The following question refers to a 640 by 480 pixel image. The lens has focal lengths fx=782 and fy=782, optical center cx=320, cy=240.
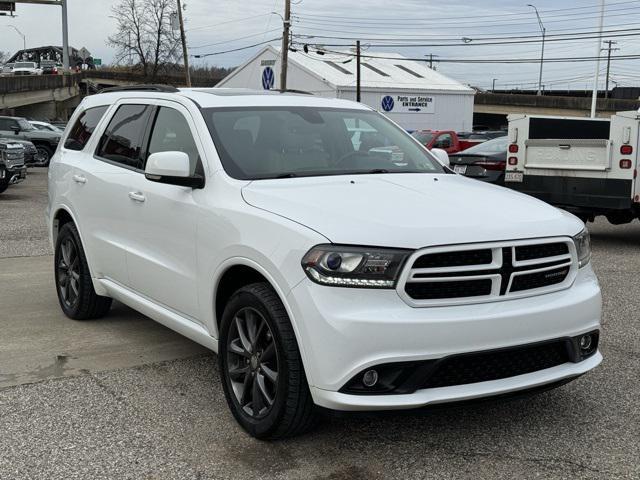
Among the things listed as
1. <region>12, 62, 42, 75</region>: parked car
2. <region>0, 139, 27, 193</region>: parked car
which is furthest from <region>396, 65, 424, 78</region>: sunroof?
<region>12, 62, 42, 75</region>: parked car

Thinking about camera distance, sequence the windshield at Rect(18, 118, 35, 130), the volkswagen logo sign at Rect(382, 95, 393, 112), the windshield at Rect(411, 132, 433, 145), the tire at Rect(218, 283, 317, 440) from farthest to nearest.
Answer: the volkswagen logo sign at Rect(382, 95, 393, 112) → the windshield at Rect(18, 118, 35, 130) → the windshield at Rect(411, 132, 433, 145) → the tire at Rect(218, 283, 317, 440)

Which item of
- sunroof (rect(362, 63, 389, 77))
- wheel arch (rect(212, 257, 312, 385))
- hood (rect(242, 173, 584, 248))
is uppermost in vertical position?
sunroof (rect(362, 63, 389, 77))

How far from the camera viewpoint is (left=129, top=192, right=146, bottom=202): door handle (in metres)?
5.00

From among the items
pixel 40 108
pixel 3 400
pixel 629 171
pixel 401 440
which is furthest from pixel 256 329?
pixel 40 108

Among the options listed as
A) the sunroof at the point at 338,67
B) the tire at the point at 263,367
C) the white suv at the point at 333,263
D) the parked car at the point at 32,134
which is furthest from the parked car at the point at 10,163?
the sunroof at the point at 338,67

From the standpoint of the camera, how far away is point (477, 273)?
3582 mm

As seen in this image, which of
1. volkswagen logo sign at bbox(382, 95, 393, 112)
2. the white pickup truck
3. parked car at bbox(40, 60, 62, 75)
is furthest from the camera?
parked car at bbox(40, 60, 62, 75)

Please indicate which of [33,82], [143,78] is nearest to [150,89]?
[33,82]

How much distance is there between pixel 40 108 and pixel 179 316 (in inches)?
2579

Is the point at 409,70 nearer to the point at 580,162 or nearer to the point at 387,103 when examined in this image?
the point at 387,103

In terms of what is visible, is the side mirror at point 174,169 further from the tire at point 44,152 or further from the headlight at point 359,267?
the tire at point 44,152

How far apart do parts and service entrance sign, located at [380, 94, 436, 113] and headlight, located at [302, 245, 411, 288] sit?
138 feet

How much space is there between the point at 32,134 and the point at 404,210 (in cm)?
2467

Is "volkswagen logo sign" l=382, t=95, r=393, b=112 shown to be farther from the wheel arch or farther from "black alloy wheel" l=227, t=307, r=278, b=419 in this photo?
"black alloy wheel" l=227, t=307, r=278, b=419
